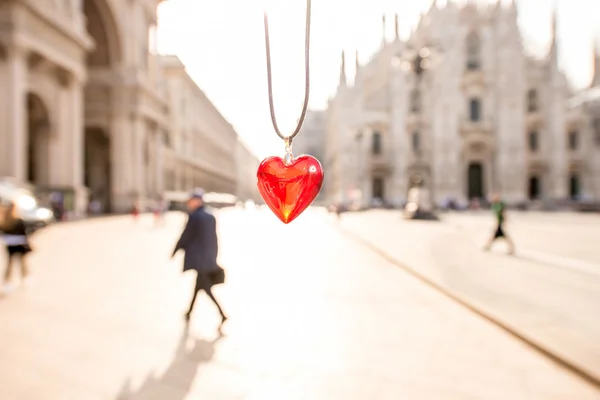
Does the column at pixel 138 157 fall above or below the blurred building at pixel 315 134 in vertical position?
below

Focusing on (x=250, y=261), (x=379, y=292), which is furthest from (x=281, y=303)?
(x=250, y=261)

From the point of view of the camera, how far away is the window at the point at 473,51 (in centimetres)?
5234

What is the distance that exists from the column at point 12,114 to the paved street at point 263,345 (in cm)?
1541

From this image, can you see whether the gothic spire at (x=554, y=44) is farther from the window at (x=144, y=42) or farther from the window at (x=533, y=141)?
the window at (x=144, y=42)

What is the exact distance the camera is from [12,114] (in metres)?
20.9

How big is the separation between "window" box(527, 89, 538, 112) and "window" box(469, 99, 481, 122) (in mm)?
6386

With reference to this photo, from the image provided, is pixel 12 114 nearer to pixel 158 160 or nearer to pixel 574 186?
pixel 158 160

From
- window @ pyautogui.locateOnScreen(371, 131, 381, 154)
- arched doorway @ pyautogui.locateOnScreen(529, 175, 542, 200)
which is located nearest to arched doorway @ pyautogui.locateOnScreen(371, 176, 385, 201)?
window @ pyautogui.locateOnScreen(371, 131, 381, 154)

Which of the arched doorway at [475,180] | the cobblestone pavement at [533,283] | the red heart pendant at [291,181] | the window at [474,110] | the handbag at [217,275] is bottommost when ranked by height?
the cobblestone pavement at [533,283]

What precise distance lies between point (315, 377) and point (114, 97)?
Result: 35.7 m

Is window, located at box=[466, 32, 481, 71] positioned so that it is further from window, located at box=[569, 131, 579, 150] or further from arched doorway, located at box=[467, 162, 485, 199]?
window, located at box=[569, 131, 579, 150]

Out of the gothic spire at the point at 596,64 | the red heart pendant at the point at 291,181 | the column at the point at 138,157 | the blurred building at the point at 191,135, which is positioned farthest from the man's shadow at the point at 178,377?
the gothic spire at the point at 596,64

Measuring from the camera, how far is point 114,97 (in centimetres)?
3484

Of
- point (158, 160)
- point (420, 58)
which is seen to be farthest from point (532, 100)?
point (158, 160)
